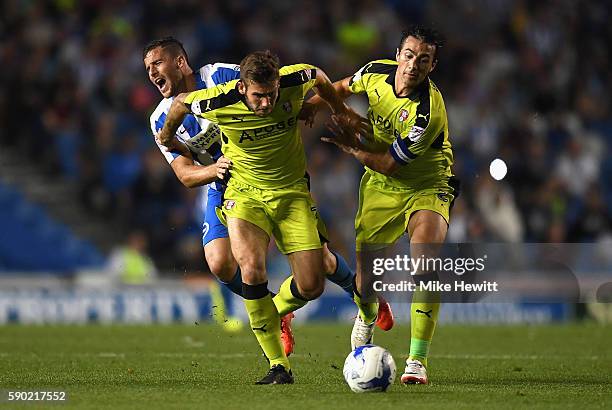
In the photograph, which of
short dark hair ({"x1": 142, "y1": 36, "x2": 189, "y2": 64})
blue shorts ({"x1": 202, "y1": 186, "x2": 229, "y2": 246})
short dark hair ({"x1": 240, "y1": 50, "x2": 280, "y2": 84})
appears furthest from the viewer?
blue shorts ({"x1": 202, "y1": 186, "x2": 229, "y2": 246})

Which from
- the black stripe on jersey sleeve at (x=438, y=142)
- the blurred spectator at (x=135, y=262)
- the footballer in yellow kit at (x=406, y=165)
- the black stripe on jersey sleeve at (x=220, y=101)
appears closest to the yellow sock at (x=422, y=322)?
the footballer in yellow kit at (x=406, y=165)

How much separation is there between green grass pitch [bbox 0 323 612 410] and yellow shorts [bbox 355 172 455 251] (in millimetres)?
1064

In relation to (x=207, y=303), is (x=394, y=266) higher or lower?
higher

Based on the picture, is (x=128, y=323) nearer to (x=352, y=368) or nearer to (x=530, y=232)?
→ (x=530, y=232)

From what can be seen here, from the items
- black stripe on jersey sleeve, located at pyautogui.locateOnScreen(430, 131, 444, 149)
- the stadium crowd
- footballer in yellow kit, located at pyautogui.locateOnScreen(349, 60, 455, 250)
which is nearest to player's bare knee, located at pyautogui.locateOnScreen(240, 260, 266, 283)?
footballer in yellow kit, located at pyautogui.locateOnScreen(349, 60, 455, 250)

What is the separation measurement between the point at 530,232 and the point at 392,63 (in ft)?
28.1

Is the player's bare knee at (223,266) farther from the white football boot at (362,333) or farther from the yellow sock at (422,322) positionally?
the yellow sock at (422,322)

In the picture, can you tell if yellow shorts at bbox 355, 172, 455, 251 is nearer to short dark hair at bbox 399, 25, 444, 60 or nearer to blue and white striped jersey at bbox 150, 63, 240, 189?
short dark hair at bbox 399, 25, 444, 60

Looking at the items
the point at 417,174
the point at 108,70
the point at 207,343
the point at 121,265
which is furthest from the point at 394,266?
the point at 108,70

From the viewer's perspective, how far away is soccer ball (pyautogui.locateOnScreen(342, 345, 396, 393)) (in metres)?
7.69

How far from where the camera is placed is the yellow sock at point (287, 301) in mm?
9211

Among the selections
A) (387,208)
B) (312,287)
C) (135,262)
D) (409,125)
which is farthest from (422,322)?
(135,262)

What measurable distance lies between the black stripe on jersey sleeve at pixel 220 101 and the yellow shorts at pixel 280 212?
638 millimetres

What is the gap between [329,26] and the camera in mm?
20172
